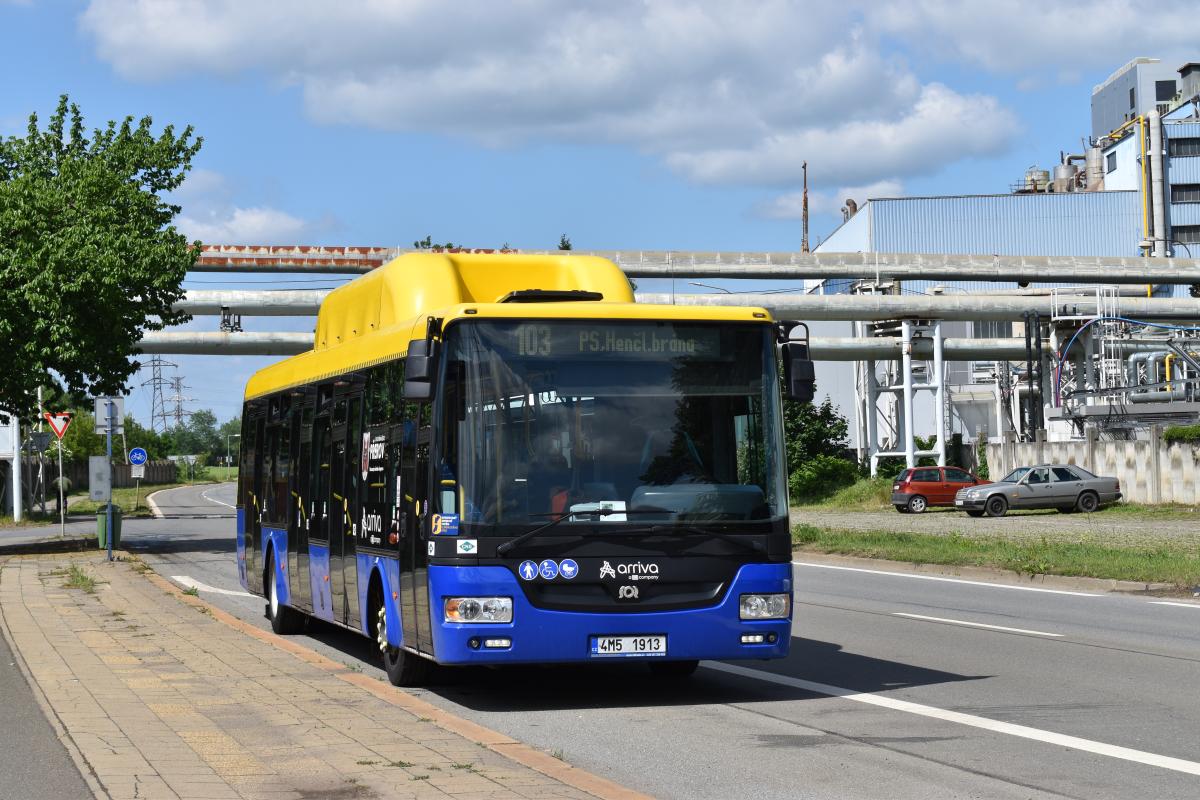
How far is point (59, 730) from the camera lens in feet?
31.0

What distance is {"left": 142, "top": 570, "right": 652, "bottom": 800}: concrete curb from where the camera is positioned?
24.1 feet

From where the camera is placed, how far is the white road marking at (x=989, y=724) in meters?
8.33

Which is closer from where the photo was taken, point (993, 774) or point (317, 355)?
point (993, 774)

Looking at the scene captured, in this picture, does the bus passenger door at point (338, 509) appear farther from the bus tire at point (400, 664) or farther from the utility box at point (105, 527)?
the utility box at point (105, 527)

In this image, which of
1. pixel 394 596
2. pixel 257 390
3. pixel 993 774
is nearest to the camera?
pixel 993 774

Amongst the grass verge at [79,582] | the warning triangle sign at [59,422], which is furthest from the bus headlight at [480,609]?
the warning triangle sign at [59,422]

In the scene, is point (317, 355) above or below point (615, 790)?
above

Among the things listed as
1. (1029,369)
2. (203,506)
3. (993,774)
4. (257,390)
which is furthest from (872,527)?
(203,506)

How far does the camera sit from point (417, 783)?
741 cm

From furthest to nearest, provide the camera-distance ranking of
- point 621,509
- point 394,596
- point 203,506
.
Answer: point 203,506
point 394,596
point 621,509

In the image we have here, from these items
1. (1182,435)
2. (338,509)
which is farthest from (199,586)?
(1182,435)

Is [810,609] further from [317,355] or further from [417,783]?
[417,783]

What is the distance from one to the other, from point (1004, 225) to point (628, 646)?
75353 millimetres

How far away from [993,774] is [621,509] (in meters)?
3.26
